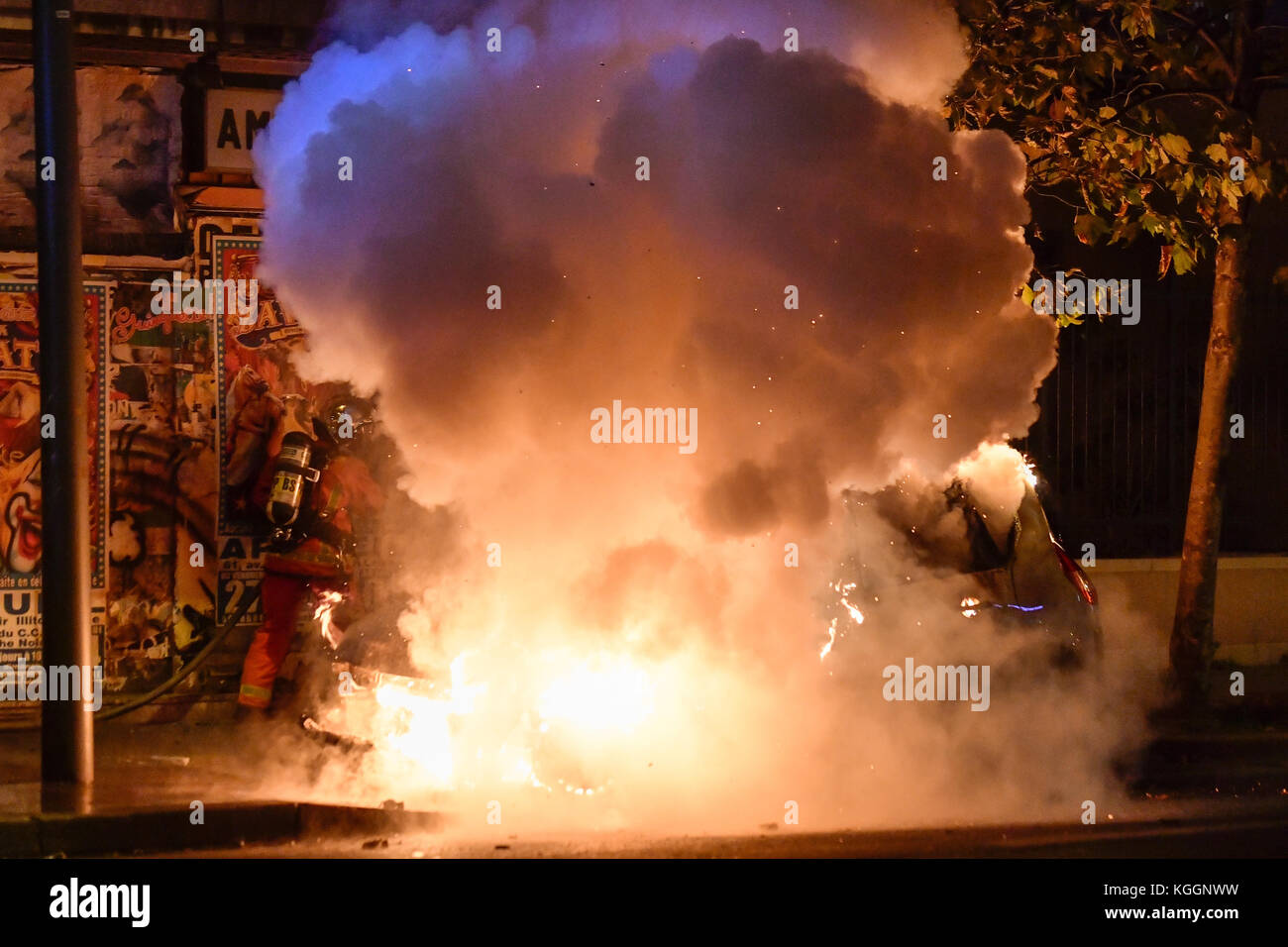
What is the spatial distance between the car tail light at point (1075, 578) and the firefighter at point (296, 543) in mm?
3909

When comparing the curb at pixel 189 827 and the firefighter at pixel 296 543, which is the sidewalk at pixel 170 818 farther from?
the firefighter at pixel 296 543

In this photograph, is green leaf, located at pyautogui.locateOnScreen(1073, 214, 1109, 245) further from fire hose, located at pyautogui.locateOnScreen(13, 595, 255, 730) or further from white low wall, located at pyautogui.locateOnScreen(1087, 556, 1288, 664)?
fire hose, located at pyautogui.locateOnScreen(13, 595, 255, 730)

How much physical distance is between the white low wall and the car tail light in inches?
136

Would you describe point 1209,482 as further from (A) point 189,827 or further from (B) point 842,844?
(A) point 189,827

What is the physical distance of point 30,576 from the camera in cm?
830

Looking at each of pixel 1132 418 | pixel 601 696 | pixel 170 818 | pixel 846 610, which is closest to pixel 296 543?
pixel 170 818

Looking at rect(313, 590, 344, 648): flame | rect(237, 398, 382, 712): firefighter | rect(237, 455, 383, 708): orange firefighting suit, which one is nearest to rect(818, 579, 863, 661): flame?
rect(313, 590, 344, 648): flame

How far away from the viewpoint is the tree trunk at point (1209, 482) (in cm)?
823

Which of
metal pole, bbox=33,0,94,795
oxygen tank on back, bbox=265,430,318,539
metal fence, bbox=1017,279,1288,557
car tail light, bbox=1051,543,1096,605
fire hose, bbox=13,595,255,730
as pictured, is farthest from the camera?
metal fence, bbox=1017,279,1288,557

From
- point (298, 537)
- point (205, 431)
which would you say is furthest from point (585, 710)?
point (205, 431)

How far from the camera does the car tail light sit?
646cm

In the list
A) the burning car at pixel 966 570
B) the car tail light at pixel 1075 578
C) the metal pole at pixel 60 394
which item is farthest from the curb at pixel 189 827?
the car tail light at pixel 1075 578

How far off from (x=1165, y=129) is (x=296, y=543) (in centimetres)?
575

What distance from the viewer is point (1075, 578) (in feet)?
21.4
